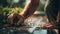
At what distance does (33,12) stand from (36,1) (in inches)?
4.0

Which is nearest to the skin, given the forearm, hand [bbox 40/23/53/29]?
the forearm

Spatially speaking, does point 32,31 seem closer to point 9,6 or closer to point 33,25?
point 33,25

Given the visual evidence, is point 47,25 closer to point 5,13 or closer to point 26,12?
point 26,12

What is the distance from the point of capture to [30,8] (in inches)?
48.0

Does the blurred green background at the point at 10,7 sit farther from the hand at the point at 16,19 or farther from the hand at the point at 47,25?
the hand at the point at 47,25

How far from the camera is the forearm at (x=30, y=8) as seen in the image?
121 centimetres

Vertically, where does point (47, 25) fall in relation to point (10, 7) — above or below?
below

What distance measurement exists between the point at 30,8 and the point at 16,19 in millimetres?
161

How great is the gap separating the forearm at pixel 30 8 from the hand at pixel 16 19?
5cm

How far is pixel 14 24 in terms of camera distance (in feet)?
3.99

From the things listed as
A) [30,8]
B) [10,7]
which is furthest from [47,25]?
[10,7]

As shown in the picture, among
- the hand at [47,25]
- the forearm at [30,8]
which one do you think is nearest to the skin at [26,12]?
the forearm at [30,8]

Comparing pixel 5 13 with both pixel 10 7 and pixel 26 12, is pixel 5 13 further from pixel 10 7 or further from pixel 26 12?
pixel 26 12

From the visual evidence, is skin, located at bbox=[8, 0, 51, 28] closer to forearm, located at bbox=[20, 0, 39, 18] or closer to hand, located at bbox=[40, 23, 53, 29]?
forearm, located at bbox=[20, 0, 39, 18]
